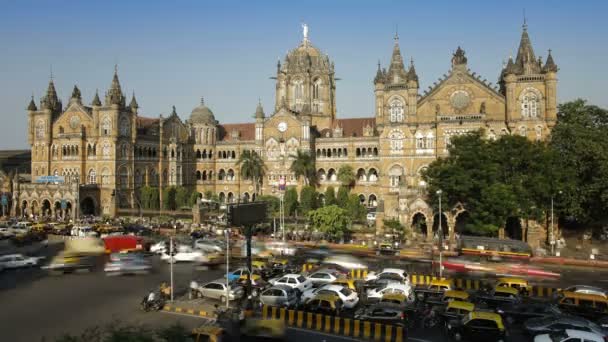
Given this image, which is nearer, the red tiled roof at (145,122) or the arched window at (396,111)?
the arched window at (396,111)

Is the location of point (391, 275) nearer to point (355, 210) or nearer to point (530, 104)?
point (355, 210)

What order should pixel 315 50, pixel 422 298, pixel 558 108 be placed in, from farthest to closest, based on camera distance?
pixel 315 50 < pixel 558 108 < pixel 422 298

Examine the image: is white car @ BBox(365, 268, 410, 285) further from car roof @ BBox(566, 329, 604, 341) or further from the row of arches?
the row of arches

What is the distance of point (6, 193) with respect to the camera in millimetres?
77438

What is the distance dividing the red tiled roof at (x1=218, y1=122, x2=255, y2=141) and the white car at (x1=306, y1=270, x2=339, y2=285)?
56101 millimetres

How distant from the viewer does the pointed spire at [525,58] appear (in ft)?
199

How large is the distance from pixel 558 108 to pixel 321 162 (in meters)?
33.3

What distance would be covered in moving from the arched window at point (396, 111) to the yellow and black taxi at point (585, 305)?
4135 centimetres

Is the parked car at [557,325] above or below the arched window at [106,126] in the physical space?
below

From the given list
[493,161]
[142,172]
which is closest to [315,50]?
[142,172]

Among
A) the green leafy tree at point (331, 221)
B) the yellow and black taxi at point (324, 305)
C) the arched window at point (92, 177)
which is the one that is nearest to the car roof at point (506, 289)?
the yellow and black taxi at point (324, 305)

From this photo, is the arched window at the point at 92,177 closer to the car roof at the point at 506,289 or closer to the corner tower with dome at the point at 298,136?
the corner tower with dome at the point at 298,136

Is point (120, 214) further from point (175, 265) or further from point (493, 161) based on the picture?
point (493, 161)

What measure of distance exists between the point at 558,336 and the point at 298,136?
195ft
